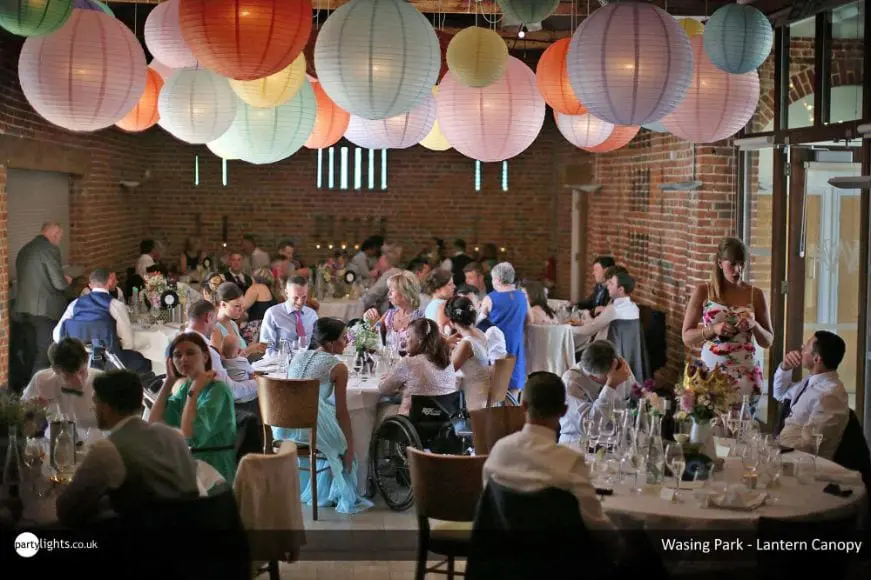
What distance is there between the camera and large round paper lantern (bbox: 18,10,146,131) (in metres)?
5.07

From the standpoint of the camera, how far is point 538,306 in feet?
32.0

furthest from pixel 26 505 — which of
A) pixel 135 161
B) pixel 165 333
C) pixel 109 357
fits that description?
pixel 135 161

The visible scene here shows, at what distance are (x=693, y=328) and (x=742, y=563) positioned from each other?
2846mm

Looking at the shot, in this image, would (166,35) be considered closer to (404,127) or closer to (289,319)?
(404,127)

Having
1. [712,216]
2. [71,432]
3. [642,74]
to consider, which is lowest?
[71,432]

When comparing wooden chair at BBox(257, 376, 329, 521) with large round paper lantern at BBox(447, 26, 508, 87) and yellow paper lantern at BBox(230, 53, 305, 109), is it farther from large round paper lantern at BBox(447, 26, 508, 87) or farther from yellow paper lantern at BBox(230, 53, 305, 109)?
large round paper lantern at BBox(447, 26, 508, 87)

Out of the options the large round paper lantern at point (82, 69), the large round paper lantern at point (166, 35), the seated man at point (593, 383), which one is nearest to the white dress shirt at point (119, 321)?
the large round paper lantern at point (166, 35)

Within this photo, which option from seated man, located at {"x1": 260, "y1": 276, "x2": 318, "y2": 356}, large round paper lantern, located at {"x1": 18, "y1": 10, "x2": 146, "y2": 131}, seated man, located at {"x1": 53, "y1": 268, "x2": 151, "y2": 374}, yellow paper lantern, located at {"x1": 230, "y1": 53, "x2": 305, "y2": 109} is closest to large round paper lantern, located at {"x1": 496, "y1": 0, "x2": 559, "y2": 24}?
yellow paper lantern, located at {"x1": 230, "y1": 53, "x2": 305, "y2": 109}

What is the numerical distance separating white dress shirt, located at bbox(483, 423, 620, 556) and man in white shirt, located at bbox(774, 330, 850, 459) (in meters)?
1.63

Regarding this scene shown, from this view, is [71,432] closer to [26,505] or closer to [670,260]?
[26,505]

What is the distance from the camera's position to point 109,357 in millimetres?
→ 7680

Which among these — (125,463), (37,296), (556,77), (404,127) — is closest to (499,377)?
(404,127)

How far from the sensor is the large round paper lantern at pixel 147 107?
6473 mm

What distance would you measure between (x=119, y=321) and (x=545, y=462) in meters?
5.93
